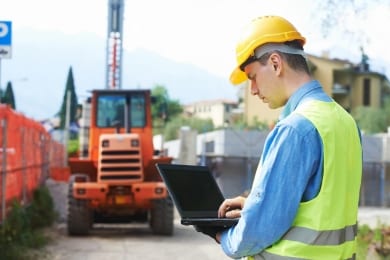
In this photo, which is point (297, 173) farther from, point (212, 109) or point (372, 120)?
point (212, 109)

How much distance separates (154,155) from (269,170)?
48.3 feet

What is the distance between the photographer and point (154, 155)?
17578mm

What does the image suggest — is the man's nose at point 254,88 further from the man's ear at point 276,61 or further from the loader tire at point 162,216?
the loader tire at point 162,216

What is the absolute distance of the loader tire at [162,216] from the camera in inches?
623

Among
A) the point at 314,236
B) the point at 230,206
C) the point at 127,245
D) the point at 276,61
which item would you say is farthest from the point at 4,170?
the point at 314,236

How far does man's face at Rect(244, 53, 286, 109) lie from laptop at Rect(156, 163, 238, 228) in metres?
0.49

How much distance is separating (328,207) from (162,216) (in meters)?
13.1

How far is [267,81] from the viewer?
3133 mm

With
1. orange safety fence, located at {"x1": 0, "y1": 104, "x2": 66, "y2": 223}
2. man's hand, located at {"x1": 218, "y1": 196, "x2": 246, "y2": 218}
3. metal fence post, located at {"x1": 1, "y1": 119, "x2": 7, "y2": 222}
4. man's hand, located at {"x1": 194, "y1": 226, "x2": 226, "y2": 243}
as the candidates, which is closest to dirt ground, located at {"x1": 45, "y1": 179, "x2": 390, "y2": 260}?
metal fence post, located at {"x1": 1, "y1": 119, "x2": 7, "y2": 222}

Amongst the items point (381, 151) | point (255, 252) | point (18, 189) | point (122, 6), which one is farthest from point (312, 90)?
point (122, 6)

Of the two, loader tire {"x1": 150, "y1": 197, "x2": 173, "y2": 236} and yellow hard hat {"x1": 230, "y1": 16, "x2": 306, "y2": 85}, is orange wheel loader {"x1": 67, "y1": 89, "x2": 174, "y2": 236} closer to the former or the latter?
loader tire {"x1": 150, "y1": 197, "x2": 173, "y2": 236}

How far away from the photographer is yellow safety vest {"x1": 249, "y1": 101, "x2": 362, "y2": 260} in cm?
291

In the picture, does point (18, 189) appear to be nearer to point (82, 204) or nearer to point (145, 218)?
point (82, 204)

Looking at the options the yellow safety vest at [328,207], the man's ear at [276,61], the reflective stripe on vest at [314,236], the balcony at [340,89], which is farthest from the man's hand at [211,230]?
the balcony at [340,89]
